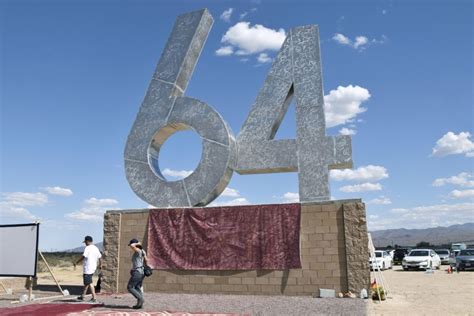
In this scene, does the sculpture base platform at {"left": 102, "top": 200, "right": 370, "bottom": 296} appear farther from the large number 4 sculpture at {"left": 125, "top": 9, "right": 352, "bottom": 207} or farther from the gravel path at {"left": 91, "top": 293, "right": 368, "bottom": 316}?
the large number 4 sculpture at {"left": 125, "top": 9, "right": 352, "bottom": 207}

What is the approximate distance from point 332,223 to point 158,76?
23.3ft

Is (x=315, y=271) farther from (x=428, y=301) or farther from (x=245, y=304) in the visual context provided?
(x=428, y=301)

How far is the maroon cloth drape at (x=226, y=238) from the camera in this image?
11.5 meters

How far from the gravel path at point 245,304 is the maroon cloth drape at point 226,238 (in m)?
0.97

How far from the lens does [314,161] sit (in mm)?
11859

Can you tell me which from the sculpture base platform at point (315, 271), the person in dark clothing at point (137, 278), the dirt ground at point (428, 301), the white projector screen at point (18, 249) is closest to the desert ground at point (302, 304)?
the dirt ground at point (428, 301)

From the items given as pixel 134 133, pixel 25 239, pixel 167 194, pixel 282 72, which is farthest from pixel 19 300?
pixel 282 72

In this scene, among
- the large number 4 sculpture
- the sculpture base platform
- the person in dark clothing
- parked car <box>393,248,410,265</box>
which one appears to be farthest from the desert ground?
parked car <box>393,248,410,265</box>

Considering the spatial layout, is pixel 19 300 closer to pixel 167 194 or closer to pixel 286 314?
pixel 167 194

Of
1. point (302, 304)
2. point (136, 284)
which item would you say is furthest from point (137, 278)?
point (302, 304)

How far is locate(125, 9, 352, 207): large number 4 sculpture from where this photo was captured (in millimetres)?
11914

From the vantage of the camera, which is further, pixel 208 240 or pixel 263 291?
pixel 208 240

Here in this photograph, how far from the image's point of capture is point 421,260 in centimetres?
2414

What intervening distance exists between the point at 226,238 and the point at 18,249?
18.7 feet
